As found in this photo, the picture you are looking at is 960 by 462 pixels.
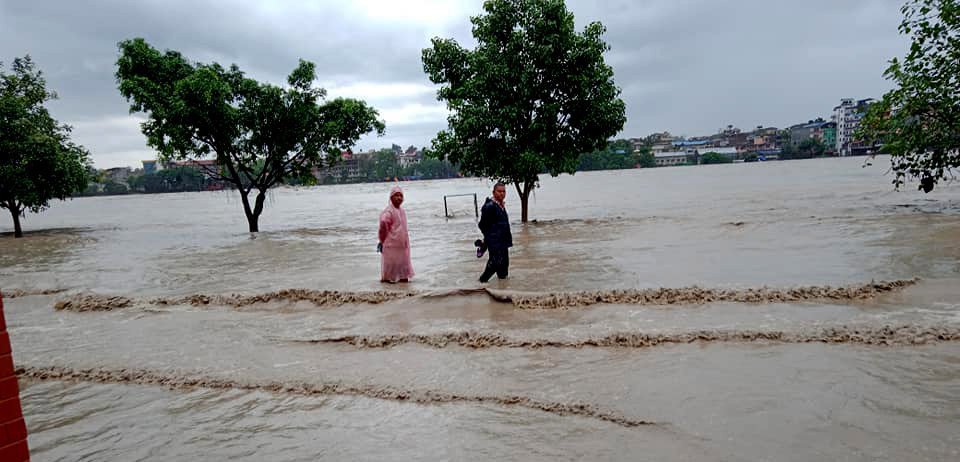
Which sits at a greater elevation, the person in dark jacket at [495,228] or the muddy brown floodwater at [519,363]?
the person in dark jacket at [495,228]

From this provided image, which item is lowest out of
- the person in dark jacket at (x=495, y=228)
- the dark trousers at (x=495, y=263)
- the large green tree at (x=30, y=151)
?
the dark trousers at (x=495, y=263)

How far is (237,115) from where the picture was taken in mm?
20953

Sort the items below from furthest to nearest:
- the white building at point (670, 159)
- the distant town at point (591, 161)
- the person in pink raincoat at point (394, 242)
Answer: the white building at point (670, 159), the distant town at point (591, 161), the person in pink raincoat at point (394, 242)

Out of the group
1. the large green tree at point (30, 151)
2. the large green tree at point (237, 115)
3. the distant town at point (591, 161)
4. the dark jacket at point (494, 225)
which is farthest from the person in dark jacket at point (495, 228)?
the distant town at point (591, 161)

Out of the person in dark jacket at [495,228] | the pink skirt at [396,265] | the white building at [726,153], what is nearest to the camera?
the person in dark jacket at [495,228]

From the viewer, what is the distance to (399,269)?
10.0m

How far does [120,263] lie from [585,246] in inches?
498

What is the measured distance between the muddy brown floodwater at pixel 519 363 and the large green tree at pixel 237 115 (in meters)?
10.6

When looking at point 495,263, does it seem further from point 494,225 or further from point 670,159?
point 670,159

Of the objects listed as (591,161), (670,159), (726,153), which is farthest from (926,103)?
(726,153)

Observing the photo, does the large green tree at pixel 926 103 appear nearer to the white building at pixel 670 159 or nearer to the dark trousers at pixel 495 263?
Answer: the dark trousers at pixel 495 263

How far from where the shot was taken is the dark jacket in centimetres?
A: 916

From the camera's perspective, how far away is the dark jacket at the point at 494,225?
9.16 m

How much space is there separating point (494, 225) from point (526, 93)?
11.1 metres
